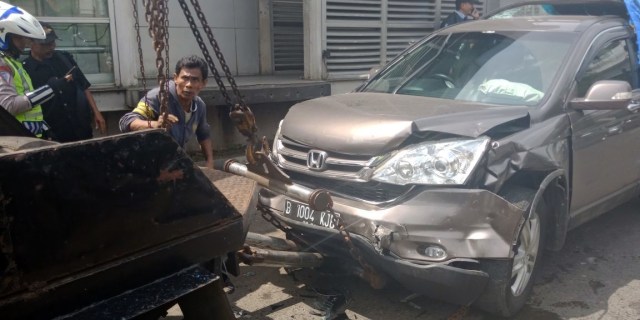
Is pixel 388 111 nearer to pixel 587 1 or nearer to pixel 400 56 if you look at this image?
pixel 400 56

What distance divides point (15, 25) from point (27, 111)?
593mm

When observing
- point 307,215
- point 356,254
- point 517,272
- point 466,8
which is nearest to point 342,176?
point 307,215

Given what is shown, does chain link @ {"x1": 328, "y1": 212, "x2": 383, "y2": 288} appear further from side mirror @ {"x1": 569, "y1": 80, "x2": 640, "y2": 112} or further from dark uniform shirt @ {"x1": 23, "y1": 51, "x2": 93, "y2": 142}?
dark uniform shirt @ {"x1": 23, "y1": 51, "x2": 93, "y2": 142}

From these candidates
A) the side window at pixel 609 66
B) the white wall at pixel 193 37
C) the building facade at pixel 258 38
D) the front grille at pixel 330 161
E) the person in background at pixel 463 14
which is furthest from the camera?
the person in background at pixel 463 14

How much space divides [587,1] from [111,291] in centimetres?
524

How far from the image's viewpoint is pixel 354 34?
8.58m

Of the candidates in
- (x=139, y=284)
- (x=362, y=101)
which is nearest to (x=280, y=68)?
(x=362, y=101)

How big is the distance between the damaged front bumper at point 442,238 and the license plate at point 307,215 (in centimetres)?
23

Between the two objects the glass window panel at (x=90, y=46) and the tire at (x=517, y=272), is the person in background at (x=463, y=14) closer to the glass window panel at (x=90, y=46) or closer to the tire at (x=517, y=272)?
the glass window panel at (x=90, y=46)

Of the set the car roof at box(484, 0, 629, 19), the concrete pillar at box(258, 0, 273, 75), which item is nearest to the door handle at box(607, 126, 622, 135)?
the car roof at box(484, 0, 629, 19)

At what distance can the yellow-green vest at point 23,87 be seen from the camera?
379 cm

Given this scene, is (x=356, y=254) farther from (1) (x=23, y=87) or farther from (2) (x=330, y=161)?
(1) (x=23, y=87)

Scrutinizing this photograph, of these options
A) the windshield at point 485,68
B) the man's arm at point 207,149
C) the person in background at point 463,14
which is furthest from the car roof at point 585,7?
the man's arm at point 207,149

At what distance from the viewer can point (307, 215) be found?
340cm
